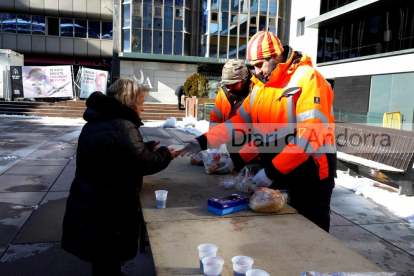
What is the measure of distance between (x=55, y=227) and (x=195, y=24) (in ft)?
99.1

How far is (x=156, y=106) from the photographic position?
2389cm

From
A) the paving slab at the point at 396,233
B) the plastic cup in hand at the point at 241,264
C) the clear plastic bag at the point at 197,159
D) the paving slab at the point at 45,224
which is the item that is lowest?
the paving slab at the point at 45,224

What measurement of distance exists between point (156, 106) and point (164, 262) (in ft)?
73.9

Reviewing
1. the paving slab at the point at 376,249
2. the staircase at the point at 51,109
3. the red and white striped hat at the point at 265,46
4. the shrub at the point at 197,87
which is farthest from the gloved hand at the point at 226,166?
the shrub at the point at 197,87

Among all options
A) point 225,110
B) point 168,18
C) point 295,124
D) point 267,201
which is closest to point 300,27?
point 168,18

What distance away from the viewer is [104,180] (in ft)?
8.09

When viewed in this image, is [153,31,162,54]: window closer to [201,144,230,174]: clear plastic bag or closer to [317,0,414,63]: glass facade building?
[317,0,414,63]: glass facade building

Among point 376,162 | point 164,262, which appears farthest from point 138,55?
point 164,262

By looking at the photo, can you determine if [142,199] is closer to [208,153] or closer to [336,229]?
[208,153]

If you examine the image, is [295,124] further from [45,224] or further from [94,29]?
[94,29]

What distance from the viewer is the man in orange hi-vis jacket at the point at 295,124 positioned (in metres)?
2.43

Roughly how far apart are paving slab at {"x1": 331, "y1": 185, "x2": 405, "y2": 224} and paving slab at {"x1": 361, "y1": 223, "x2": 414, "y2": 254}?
18 centimetres

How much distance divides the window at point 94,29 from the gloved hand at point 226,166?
35.0 m

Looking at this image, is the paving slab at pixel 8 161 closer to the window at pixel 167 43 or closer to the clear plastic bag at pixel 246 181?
the clear plastic bag at pixel 246 181
